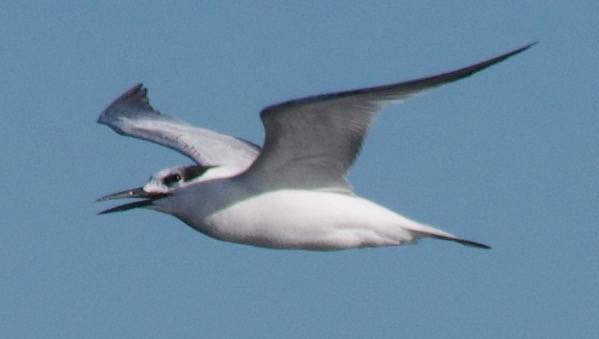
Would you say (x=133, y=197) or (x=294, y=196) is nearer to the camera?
(x=294, y=196)

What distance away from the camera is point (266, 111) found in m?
12.1

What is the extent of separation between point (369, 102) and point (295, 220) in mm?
1477

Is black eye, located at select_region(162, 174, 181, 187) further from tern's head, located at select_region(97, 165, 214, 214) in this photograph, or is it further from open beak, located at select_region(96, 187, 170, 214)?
open beak, located at select_region(96, 187, 170, 214)

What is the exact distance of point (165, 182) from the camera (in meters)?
13.8

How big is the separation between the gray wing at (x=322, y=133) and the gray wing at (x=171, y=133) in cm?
178

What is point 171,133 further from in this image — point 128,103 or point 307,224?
point 307,224

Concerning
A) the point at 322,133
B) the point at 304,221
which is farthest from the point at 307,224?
the point at 322,133

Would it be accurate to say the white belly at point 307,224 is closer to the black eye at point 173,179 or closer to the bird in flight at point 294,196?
the bird in flight at point 294,196

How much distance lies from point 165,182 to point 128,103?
3.58m

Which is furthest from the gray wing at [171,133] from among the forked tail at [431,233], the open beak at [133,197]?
the forked tail at [431,233]

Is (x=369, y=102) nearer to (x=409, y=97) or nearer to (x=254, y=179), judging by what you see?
(x=409, y=97)

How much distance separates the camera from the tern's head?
45.1 ft

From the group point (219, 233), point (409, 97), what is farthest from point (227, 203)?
point (409, 97)

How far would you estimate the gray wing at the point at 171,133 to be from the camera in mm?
15309
